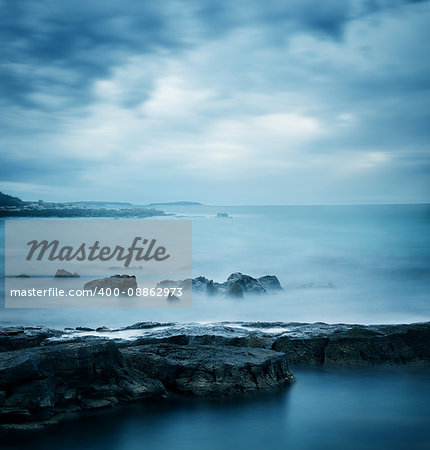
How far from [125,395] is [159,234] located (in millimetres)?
42947

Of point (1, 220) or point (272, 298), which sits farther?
point (1, 220)

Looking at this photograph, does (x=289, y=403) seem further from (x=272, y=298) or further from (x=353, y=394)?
(x=272, y=298)

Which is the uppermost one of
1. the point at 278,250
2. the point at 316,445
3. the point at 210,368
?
the point at 278,250

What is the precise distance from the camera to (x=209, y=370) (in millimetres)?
8648

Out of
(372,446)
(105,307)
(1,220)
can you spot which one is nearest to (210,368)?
(372,446)

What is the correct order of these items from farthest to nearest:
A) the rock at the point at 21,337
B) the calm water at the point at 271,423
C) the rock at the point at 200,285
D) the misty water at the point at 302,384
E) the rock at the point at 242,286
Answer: the rock at the point at 200,285
the rock at the point at 242,286
the rock at the point at 21,337
the misty water at the point at 302,384
the calm water at the point at 271,423

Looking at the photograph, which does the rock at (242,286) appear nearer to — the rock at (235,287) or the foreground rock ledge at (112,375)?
the rock at (235,287)

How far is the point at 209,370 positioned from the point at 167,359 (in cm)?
78

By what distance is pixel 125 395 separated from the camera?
823cm

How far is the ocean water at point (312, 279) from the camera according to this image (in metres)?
15.3

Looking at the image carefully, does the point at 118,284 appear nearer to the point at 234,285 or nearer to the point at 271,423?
the point at 234,285

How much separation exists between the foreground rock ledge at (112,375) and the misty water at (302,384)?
28 centimetres

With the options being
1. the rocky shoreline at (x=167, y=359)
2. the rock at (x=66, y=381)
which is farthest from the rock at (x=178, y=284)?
the rock at (x=66, y=381)

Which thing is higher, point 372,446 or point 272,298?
point 272,298
